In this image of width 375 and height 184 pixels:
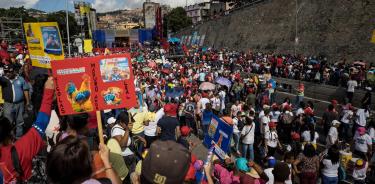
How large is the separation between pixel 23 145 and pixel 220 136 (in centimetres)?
298

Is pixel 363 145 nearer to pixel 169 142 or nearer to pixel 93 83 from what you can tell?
pixel 93 83

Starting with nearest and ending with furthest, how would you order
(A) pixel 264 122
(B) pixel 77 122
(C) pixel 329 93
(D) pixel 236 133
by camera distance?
(B) pixel 77 122, (A) pixel 264 122, (D) pixel 236 133, (C) pixel 329 93

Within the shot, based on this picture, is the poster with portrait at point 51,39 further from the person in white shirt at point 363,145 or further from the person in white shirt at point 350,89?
the person in white shirt at point 350,89

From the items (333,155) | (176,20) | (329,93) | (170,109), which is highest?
(176,20)

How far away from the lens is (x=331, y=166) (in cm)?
593

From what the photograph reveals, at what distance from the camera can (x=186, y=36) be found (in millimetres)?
61000

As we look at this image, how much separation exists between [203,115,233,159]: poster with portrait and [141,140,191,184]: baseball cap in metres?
2.87

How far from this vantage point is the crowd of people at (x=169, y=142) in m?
1.99

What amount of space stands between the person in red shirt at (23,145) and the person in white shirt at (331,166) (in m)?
5.07

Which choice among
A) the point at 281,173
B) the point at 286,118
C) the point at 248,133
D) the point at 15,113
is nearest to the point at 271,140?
the point at 248,133

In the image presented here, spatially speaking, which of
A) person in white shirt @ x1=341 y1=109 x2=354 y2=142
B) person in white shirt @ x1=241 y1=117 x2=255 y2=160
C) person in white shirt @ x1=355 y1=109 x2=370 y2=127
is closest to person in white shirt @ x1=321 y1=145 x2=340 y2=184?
person in white shirt @ x1=241 y1=117 x2=255 y2=160

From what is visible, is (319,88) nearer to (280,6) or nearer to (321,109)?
(321,109)

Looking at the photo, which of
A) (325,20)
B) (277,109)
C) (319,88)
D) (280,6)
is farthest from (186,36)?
(277,109)

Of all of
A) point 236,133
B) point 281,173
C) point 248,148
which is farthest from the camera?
point 236,133
